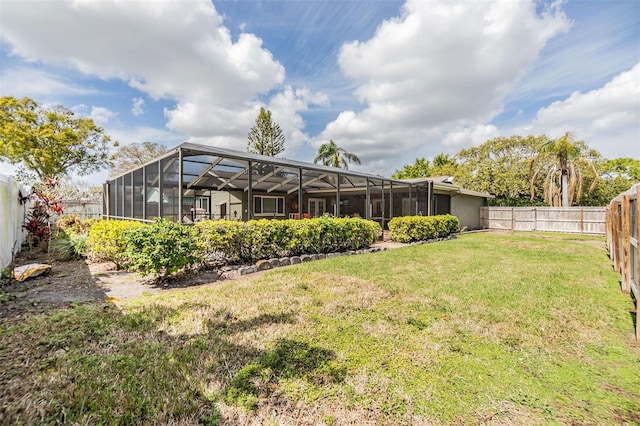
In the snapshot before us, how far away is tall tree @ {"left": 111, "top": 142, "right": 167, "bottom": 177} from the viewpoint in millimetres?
29906

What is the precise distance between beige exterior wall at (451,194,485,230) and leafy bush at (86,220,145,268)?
18.1 m

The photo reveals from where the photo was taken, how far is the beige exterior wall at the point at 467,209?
748 inches

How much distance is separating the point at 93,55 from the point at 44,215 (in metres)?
5.58

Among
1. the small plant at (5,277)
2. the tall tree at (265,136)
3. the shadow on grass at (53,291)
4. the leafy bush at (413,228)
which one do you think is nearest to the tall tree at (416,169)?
the tall tree at (265,136)

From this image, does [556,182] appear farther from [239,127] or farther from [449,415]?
[239,127]

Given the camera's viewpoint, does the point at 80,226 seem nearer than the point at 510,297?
No

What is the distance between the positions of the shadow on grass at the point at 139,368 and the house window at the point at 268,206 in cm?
1344

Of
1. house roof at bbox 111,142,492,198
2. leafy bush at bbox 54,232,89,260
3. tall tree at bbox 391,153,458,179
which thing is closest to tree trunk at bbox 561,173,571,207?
house roof at bbox 111,142,492,198

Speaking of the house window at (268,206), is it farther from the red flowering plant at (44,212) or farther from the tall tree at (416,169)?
the tall tree at (416,169)

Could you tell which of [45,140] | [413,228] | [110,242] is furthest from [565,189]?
[45,140]

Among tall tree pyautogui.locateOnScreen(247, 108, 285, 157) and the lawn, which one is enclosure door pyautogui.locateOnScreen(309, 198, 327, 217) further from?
the lawn

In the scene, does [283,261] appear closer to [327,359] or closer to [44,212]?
[327,359]

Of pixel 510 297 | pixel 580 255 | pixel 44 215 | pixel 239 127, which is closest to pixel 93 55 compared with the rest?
pixel 44 215

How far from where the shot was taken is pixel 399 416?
197cm
